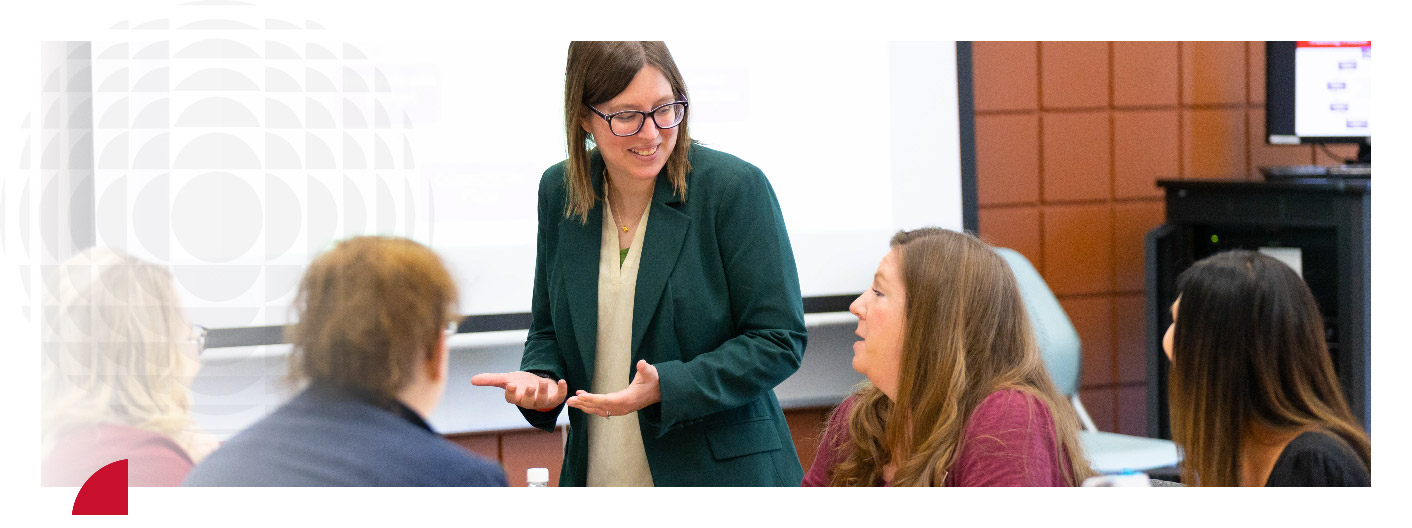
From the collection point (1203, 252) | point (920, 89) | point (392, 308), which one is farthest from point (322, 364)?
point (1203, 252)

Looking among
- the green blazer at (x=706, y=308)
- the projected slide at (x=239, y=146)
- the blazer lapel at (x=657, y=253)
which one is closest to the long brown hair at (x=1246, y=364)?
the green blazer at (x=706, y=308)

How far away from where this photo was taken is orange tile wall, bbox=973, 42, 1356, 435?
275 centimetres

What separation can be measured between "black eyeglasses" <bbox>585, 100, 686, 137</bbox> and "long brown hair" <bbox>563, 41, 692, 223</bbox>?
0.06ft

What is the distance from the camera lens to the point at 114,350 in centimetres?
73

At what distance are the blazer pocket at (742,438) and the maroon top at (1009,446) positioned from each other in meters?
0.27

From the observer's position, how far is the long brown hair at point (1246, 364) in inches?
38.9

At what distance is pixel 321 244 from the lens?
0.68 metres

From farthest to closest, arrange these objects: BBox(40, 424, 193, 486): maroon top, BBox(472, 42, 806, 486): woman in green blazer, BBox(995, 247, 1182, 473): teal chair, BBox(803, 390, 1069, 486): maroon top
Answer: BBox(995, 247, 1182, 473): teal chair
BBox(472, 42, 806, 486): woman in green blazer
BBox(803, 390, 1069, 486): maroon top
BBox(40, 424, 193, 486): maroon top

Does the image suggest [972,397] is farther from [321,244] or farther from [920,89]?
[920,89]

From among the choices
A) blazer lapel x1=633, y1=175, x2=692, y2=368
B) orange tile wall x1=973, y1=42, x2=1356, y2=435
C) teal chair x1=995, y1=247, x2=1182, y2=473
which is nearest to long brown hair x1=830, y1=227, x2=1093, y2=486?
Answer: blazer lapel x1=633, y1=175, x2=692, y2=368

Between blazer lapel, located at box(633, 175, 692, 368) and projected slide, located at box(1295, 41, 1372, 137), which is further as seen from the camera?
projected slide, located at box(1295, 41, 1372, 137)

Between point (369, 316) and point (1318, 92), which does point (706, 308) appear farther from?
point (1318, 92)

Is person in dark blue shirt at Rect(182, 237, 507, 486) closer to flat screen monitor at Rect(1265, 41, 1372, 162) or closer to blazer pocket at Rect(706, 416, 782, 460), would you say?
blazer pocket at Rect(706, 416, 782, 460)

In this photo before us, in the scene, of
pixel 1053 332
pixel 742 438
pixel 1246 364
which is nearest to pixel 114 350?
pixel 742 438
